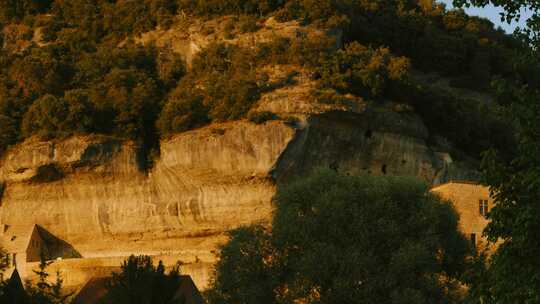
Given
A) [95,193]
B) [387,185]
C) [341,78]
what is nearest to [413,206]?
[387,185]

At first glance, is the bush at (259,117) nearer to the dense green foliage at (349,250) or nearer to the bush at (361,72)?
the bush at (361,72)

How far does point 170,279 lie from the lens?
3042 cm

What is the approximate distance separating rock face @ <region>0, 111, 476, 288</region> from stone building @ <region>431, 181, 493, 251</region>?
7257 mm

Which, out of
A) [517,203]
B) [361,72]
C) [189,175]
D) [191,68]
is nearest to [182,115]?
[189,175]

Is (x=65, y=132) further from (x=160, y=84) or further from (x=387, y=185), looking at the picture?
(x=387, y=185)

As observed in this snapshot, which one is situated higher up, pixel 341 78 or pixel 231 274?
pixel 341 78

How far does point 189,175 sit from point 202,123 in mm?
2328

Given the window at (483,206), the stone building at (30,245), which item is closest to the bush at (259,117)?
the stone building at (30,245)

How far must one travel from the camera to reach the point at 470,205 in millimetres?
45906

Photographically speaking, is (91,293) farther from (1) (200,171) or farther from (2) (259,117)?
(2) (259,117)

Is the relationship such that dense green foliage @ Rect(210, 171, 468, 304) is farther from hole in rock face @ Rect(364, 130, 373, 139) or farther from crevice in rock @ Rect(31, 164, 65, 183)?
crevice in rock @ Rect(31, 164, 65, 183)

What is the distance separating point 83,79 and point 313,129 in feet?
41.6

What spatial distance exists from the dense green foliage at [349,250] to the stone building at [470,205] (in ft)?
12.1

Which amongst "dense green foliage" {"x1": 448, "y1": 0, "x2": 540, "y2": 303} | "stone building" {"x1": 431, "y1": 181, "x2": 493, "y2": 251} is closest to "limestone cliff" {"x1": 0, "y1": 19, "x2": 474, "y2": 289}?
"stone building" {"x1": 431, "y1": 181, "x2": 493, "y2": 251}
